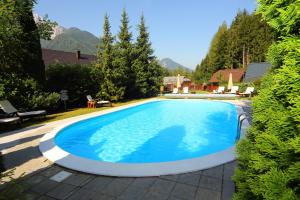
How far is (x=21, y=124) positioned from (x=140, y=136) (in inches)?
238

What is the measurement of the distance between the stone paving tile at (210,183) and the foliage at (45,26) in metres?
14.3

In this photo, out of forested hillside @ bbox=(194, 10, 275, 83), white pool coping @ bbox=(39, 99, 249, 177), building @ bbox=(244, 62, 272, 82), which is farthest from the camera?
forested hillside @ bbox=(194, 10, 275, 83)

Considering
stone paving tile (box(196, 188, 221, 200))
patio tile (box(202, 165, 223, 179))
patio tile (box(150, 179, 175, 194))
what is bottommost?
patio tile (box(150, 179, 175, 194))

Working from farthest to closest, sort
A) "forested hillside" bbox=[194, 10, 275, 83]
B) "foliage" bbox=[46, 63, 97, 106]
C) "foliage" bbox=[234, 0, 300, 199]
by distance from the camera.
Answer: "forested hillside" bbox=[194, 10, 275, 83] → "foliage" bbox=[46, 63, 97, 106] → "foliage" bbox=[234, 0, 300, 199]

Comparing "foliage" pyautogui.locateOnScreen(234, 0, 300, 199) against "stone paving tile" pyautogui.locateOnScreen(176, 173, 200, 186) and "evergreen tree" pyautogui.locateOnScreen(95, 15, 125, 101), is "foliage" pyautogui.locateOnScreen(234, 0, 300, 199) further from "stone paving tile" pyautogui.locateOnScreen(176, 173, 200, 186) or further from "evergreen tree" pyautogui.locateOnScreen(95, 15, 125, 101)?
"evergreen tree" pyautogui.locateOnScreen(95, 15, 125, 101)

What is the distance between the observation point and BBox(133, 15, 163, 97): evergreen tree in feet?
84.8

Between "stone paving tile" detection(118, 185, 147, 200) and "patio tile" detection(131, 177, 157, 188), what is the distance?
13cm

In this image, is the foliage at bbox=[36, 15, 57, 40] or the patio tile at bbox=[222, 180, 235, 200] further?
the foliage at bbox=[36, 15, 57, 40]

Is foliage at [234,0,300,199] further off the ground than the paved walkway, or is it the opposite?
foliage at [234,0,300,199]

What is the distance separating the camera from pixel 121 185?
14.9 feet

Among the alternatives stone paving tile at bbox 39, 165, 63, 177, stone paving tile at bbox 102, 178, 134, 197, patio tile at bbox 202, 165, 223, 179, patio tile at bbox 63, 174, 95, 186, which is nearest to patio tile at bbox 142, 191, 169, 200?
stone paving tile at bbox 102, 178, 134, 197

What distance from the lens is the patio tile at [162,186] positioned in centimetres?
427

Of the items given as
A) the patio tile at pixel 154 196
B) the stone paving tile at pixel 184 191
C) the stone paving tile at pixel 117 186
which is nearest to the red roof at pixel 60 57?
the stone paving tile at pixel 117 186

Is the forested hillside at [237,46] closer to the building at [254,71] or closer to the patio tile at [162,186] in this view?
the building at [254,71]
